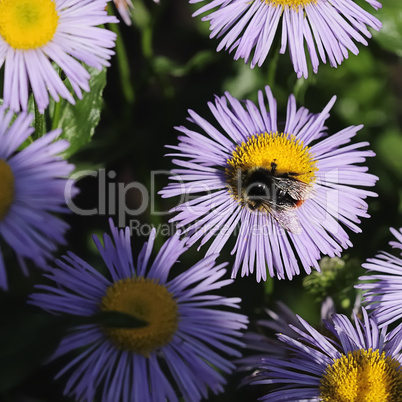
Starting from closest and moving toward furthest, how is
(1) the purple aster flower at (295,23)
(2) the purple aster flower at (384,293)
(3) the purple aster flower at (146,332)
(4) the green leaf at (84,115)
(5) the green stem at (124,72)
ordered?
(3) the purple aster flower at (146,332)
(2) the purple aster flower at (384,293)
(1) the purple aster flower at (295,23)
(4) the green leaf at (84,115)
(5) the green stem at (124,72)

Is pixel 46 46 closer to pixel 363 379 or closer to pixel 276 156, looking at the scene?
pixel 276 156

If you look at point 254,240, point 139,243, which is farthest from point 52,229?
point 139,243

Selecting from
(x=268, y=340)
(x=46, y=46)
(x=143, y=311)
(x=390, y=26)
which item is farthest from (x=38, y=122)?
(x=390, y=26)

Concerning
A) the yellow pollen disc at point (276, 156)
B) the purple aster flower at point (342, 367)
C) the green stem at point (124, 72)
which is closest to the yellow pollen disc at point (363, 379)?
the purple aster flower at point (342, 367)

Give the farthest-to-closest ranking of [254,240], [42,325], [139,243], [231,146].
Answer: [139,243], [231,146], [254,240], [42,325]

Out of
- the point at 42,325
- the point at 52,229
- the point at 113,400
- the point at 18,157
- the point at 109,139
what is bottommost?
the point at 113,400

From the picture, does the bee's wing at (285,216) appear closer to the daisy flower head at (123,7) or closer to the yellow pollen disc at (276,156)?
the yellow pollen disc at (276,156)

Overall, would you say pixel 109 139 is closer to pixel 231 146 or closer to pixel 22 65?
pixel 231 146
